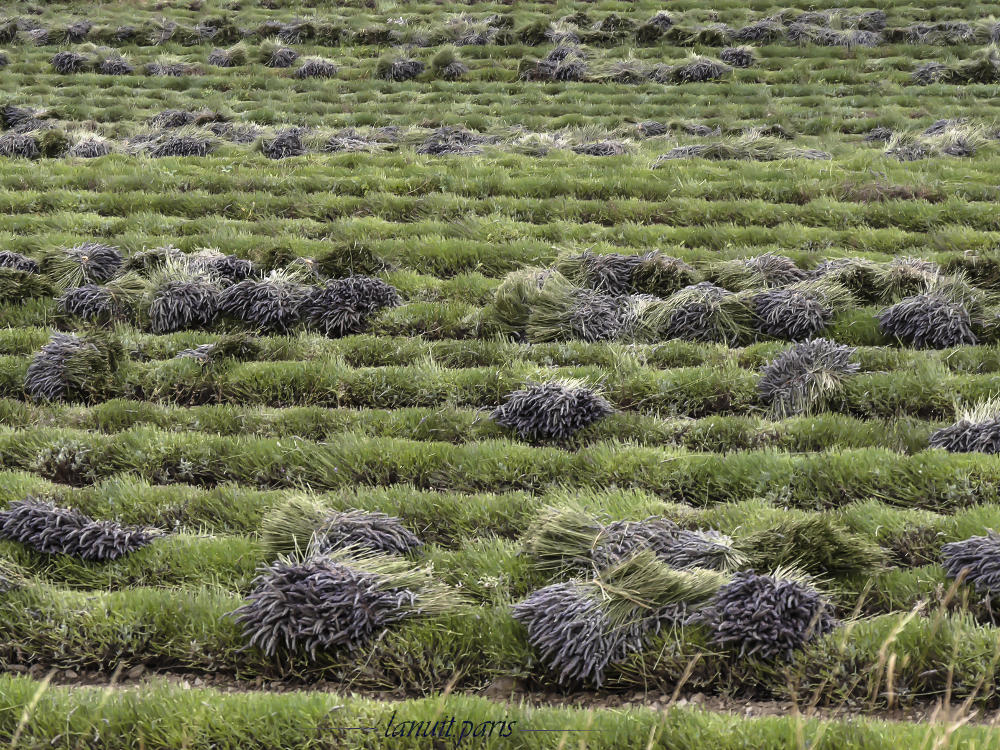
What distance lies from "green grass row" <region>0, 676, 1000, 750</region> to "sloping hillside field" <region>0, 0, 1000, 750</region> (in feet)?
0.06

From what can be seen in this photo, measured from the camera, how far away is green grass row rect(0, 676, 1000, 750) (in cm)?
349

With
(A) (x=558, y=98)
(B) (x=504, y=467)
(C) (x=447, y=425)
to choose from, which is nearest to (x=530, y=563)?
(B) (x=504, y=467)

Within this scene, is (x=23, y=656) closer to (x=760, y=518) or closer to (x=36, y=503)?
(x=36, y=503)

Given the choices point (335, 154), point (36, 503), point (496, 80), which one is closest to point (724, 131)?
point (496, 80)

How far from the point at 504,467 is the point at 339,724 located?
2.53 m

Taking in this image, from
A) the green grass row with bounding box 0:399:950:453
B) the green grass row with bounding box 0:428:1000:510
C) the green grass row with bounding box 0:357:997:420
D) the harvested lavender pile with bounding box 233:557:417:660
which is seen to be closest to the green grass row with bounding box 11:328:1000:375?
the green grass row with bounding box 0:357:997:420

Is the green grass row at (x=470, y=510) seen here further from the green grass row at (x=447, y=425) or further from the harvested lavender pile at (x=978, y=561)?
the green grass row at (x=447, y=425)

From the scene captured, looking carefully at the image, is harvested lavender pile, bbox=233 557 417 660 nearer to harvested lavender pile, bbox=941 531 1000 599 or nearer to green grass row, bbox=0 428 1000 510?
green grass row, bbox=0 428 1000 510

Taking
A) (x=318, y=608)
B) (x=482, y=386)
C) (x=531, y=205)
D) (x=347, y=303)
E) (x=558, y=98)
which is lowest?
(x=318, y=608)

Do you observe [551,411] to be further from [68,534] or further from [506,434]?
[68,534]

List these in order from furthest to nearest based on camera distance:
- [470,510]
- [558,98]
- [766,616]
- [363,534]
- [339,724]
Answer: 1. [558,98]
2. [470,510]
3. [363,534]
4. [766,616]
5. [339,724]

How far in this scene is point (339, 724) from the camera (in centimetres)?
375

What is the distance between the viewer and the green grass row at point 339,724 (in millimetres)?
3494

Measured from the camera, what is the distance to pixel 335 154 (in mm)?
14188
